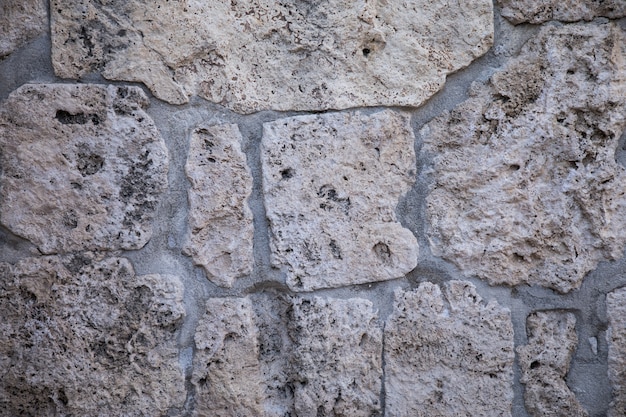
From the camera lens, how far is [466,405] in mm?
1298

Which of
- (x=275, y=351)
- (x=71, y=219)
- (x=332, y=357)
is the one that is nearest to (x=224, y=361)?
(x=275, y=351)

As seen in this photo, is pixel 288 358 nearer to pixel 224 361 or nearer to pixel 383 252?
pixel 224 361

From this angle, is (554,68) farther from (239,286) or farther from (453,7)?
(239,286)

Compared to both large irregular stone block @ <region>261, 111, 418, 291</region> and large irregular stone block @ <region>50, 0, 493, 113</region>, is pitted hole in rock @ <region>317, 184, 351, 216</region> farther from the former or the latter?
large irregular stone block @ <region>50, 0, 493, 113</region>

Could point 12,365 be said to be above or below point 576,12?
below

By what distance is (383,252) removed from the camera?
1295 millimetres

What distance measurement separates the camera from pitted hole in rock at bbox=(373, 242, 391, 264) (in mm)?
1293

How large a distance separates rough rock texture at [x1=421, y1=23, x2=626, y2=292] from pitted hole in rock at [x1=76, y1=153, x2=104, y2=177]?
2.30ft

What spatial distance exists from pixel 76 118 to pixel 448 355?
0.94 metres

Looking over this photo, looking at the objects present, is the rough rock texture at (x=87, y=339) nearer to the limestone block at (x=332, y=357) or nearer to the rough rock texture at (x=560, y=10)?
→ the limestone block at (x=332, y=357)

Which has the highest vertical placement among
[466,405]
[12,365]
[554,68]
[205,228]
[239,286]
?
[554,68]

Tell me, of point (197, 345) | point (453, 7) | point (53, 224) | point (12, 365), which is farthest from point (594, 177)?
point (12, 365)

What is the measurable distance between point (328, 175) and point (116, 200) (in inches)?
17.6

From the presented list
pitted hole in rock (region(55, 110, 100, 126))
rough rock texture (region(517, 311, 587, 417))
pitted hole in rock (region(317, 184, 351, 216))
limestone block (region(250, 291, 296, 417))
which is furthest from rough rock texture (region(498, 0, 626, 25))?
pitted hole in rock (region(55, 110, 100, 126))
